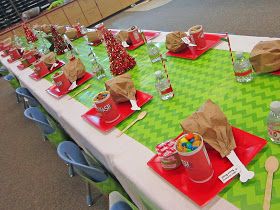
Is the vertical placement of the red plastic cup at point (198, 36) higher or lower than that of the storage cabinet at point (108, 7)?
higher

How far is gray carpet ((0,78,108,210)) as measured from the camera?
214cm

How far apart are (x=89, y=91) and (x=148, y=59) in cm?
41

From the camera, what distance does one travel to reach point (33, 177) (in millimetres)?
2543

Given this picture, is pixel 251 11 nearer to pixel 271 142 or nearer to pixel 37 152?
pixel 37 152

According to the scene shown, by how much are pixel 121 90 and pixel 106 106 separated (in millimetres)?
151

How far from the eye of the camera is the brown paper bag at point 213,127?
2.81 ft

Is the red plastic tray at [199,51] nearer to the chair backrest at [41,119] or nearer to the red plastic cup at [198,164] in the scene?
the red plastic cup at [198,164]

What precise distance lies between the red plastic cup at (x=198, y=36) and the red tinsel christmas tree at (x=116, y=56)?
1.35 feet

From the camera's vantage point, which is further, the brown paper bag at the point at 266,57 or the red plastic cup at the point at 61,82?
the red plastic cup at the point at 61,82

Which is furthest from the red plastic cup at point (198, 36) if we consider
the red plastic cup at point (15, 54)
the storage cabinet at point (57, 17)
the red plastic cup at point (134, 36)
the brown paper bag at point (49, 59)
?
the storage cabinet at point (57, 17)

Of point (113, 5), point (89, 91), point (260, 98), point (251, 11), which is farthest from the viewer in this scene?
point (113, 5)

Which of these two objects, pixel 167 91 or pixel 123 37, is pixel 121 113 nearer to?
pixel 167 91

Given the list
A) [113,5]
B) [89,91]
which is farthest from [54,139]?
[113,5]

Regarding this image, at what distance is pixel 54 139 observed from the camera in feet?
6.77
